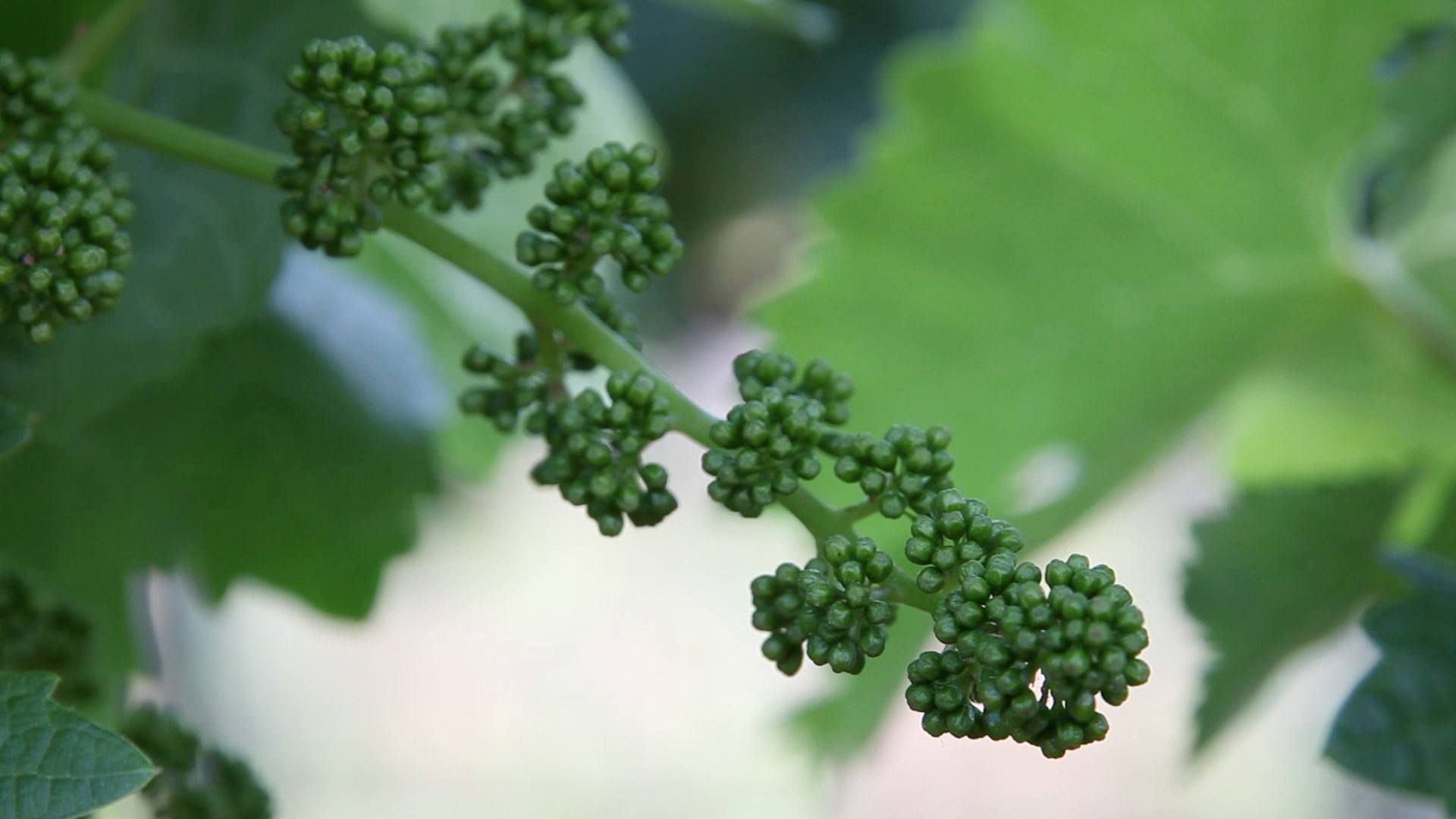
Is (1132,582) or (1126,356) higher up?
(1132,582)

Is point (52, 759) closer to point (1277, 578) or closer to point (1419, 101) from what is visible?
point (1277, 578)

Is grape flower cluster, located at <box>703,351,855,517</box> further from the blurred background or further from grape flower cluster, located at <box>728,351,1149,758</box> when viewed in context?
the blurred background

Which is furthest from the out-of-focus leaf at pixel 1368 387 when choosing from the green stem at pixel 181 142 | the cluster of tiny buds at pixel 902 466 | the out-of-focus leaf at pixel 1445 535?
the green stem at pixel 181 142

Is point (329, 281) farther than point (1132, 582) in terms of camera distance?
No

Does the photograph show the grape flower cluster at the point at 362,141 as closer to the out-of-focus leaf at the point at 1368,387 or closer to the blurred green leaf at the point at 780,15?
the blurred green leaf at the point at 780,15

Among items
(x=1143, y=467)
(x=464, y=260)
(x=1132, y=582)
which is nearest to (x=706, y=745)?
(x=1132, y=582)

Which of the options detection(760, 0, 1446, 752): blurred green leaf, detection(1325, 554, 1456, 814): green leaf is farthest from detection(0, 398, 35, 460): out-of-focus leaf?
detection(760, 0, 1446, 752): blurred green leaf

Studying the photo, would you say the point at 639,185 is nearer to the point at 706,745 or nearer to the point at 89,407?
the point at 89,407
